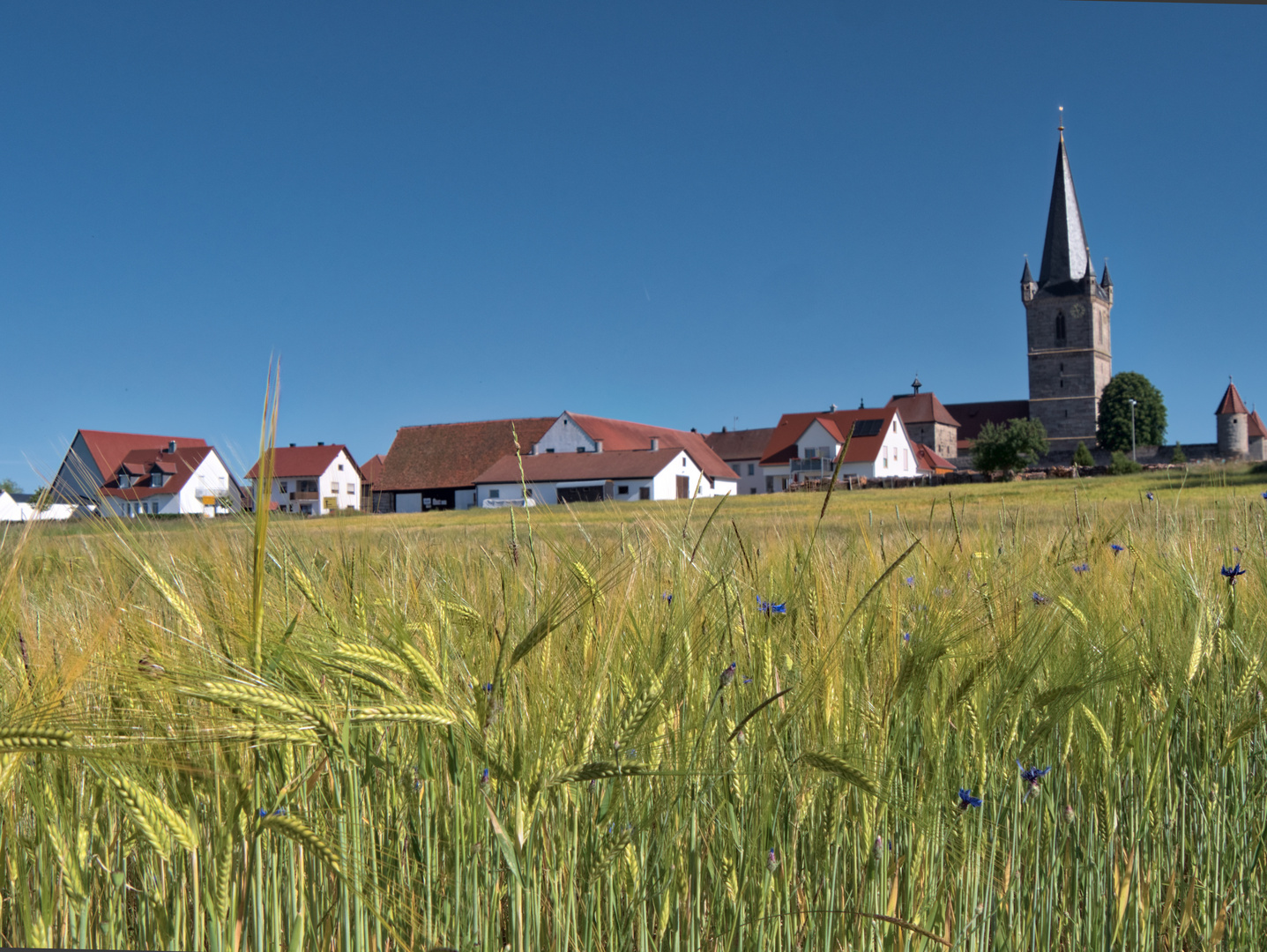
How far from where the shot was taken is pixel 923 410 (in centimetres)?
7556

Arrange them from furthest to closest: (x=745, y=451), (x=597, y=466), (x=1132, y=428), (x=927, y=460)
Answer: (x=1132, y=428) → (x=927, y=460) → (x=745, y=451) → (x=597, y=466)

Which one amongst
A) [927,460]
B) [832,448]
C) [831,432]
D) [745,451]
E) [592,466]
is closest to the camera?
[592,466]

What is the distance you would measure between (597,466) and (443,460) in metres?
9.74

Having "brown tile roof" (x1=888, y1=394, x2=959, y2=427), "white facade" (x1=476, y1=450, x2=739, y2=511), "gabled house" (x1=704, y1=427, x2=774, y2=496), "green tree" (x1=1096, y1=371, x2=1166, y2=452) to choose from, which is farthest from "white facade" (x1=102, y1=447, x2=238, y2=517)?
"green tree" (x1=1096, y1=371, x2=1166, y2=452)

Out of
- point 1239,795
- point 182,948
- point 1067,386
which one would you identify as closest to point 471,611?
point 182,948

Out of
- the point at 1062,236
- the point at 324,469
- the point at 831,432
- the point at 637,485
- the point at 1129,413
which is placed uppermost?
the point at 1062,236

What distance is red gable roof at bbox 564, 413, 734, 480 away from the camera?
48719mm

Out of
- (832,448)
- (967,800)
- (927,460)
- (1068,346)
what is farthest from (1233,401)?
(967,800)

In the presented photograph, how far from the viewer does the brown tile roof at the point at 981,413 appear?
8060cm

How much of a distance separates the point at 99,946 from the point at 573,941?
24.0 inches

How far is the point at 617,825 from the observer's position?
3.72ft

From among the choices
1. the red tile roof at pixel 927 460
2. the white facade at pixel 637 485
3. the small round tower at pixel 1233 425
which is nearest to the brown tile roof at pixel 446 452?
the white facade at pixel 637 485

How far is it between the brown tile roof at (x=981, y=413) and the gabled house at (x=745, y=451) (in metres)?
25.7

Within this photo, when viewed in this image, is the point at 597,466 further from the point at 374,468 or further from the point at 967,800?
the point at 967,800
